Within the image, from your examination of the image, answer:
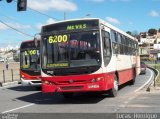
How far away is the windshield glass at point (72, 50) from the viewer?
15.4m

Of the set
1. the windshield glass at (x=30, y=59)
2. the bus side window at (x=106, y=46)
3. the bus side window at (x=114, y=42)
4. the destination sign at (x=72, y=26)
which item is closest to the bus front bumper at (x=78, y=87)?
the bus side window at (x=106, y=46)

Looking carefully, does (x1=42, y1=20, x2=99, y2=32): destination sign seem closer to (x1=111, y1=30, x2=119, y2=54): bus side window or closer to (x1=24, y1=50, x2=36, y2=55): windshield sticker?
→ (x1=111, y1=30, x2=119, y2=54): bus side window

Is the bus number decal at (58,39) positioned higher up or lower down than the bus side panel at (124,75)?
higher up

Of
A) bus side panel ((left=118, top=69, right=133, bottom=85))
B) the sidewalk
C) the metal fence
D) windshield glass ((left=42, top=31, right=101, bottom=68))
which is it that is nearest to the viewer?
the sidewalk

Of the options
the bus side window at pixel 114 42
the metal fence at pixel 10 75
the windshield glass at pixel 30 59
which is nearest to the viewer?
the bus side window at pixel 114 42

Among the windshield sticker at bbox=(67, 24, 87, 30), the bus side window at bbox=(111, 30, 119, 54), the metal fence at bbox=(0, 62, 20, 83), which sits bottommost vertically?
the metal fence at bbox=(0, 62, 20, 83)

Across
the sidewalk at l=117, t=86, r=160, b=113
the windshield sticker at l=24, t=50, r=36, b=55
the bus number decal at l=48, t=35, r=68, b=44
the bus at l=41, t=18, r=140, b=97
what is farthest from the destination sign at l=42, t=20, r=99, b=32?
the windshield sticker at l=24, t=50, r=36, b=55

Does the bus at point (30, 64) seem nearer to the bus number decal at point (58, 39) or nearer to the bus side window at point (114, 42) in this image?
the bus side window at point (114, 42)

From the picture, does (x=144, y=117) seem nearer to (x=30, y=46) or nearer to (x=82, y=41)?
(x=82, y=41)

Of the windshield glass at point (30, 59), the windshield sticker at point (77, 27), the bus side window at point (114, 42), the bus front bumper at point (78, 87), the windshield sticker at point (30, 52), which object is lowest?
the bus front bumper at point (78, 87)

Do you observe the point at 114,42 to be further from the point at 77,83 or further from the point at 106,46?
the point at 77,83

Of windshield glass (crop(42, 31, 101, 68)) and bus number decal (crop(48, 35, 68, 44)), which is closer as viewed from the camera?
windshield glass (crop(42, 31, 101, 68))

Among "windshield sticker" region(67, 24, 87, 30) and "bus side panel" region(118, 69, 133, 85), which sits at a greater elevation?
"windshield sticker" region(67, 24, 87, 30)

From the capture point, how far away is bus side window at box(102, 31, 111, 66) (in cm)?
1580
